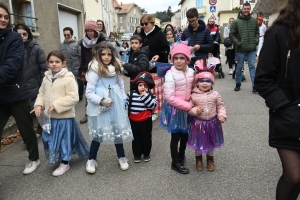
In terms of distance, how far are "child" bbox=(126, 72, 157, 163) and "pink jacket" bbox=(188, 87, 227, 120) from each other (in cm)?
58

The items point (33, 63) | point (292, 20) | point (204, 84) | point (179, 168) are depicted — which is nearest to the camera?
point (292, 20)

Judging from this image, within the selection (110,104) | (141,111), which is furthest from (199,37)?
(110,104)

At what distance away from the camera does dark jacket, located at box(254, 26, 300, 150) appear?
77.5 inches

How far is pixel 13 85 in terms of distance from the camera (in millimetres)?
3199

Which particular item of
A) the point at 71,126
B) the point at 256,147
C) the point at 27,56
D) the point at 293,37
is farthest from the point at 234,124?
the point at 27,56

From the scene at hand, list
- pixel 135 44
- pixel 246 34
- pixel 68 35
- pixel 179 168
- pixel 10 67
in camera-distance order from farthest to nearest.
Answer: pixel 246 34, pixel 68 35, pixel 135 44, pixel 179 168, pixel 10 67

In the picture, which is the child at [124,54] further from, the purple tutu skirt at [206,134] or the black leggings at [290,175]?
the black leggings at [290,175]

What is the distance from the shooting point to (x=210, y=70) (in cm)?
326

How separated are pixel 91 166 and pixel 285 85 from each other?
246 centimetres

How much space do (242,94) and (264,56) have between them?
529 cm

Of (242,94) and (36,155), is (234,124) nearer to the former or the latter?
(242,94)

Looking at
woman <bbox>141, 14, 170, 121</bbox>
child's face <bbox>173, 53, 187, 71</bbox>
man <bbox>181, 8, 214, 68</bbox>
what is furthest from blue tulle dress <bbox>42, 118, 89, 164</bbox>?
man <bbox>181, 8, 214, 68</bbox>

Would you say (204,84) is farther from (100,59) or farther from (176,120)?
(100,59)

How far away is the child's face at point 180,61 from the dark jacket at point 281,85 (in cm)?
127
